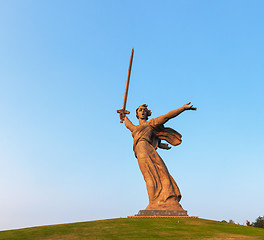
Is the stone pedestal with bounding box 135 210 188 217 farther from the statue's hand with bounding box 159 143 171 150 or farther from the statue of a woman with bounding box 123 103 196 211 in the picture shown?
the statue's hand with bounding box 159 143 171 150

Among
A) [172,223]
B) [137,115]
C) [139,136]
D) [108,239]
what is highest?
[137,115]

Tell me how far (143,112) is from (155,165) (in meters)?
3.34

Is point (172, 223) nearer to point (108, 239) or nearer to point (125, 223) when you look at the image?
point (125, 223)

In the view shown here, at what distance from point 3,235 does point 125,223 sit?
482 cm

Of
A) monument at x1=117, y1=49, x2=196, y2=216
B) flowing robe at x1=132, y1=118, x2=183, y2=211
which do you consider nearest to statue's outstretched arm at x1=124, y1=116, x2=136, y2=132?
monument at x1=117, y1=49, x2=196, y2=216

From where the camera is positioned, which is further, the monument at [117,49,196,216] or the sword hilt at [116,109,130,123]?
the sword hilt at [116,109,130,123]

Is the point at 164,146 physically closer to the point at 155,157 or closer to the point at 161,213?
the point at 155,157

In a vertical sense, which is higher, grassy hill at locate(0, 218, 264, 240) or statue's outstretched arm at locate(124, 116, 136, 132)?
statue's outstretched arm at locate(124, 116, 136, 132)

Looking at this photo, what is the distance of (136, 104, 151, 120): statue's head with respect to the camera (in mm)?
19078

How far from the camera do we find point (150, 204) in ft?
55.4

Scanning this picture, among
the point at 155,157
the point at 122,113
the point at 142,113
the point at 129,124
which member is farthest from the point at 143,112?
the point at 155,157

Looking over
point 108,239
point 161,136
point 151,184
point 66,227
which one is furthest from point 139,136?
point 108,239

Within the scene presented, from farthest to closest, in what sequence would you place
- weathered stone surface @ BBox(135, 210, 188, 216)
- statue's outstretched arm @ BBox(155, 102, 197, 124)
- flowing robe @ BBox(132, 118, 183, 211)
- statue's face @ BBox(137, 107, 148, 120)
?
1. statue's face @ BBox(137, 107, 148, 120)
2. statue's outstretched arm @ BBox(155, 102, 197, 124)
3. flowing robe @ BBox(132, 118, 183, 211)
4. weathered stone surface @ BBox(135, 210, 188, 216)

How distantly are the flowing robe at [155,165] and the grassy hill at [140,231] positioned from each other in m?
2.56
